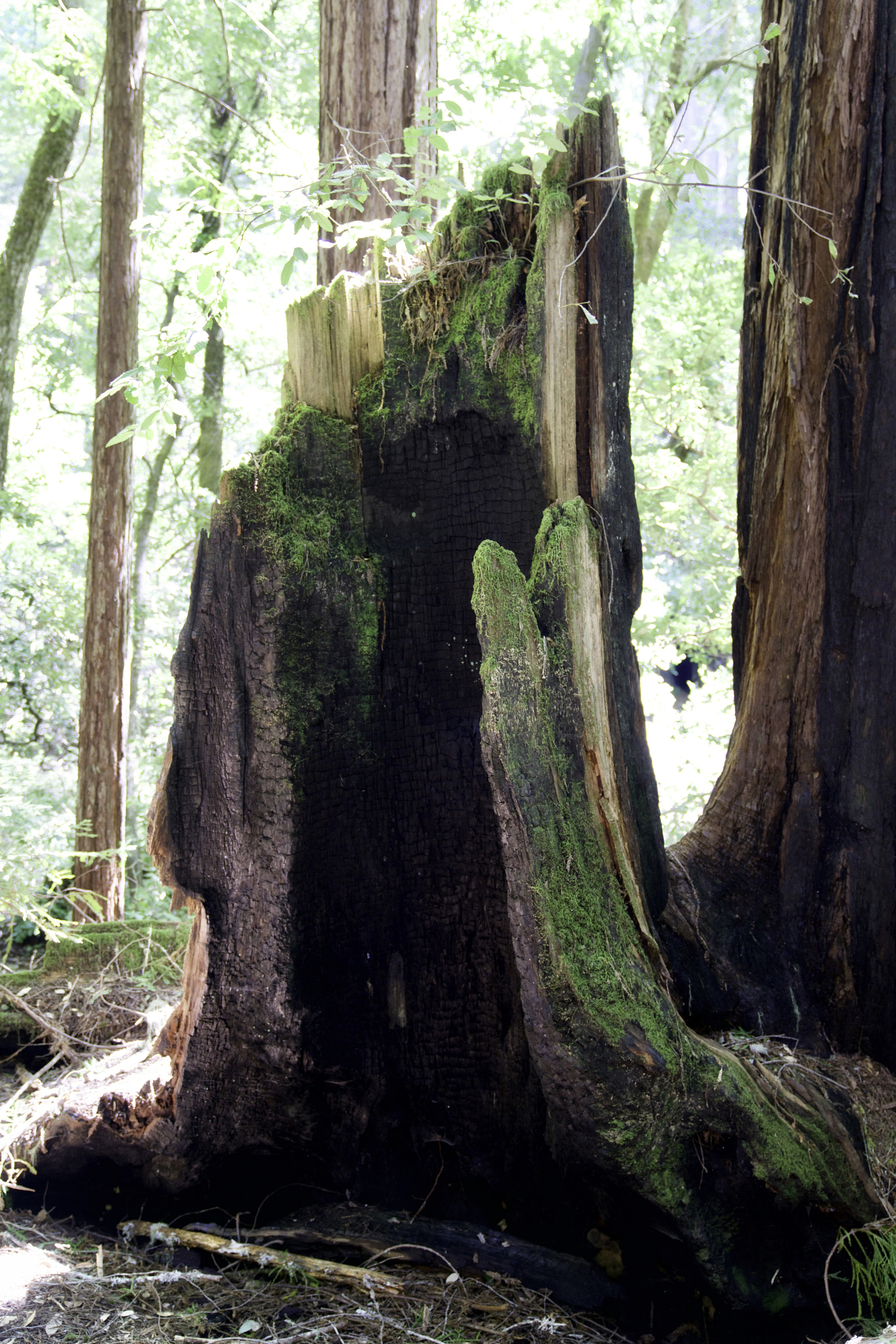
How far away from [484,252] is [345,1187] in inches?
112

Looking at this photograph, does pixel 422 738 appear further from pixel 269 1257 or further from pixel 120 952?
pixel 120 952

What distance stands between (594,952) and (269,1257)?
124 cm

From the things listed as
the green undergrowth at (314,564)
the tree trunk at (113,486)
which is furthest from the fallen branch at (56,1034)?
the tree trunk at (113,486)

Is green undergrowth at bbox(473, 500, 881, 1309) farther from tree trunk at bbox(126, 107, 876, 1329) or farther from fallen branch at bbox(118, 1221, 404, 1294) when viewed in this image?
fallen branch at bbox(118, 1221, 404, 1294)

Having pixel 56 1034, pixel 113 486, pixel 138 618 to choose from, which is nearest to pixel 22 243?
pixel 138 618

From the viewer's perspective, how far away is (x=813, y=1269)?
2289 millimetres

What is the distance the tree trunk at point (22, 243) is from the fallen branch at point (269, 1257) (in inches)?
317

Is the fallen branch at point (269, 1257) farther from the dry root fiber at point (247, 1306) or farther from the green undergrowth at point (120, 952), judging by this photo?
the green undergrowth at point (120, 952)

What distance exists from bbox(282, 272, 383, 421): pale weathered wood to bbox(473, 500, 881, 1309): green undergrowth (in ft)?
2.62

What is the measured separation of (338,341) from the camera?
2.78 metres

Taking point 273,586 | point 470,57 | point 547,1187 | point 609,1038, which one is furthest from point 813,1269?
point 470,57

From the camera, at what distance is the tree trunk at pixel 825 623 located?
2928 mm

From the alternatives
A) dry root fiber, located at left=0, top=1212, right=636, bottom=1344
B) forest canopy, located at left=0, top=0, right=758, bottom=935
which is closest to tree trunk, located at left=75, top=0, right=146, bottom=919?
forest canopy, located at left=0, top=0, right=758, bottom=935

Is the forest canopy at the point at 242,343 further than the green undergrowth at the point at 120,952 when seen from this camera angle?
Yes
